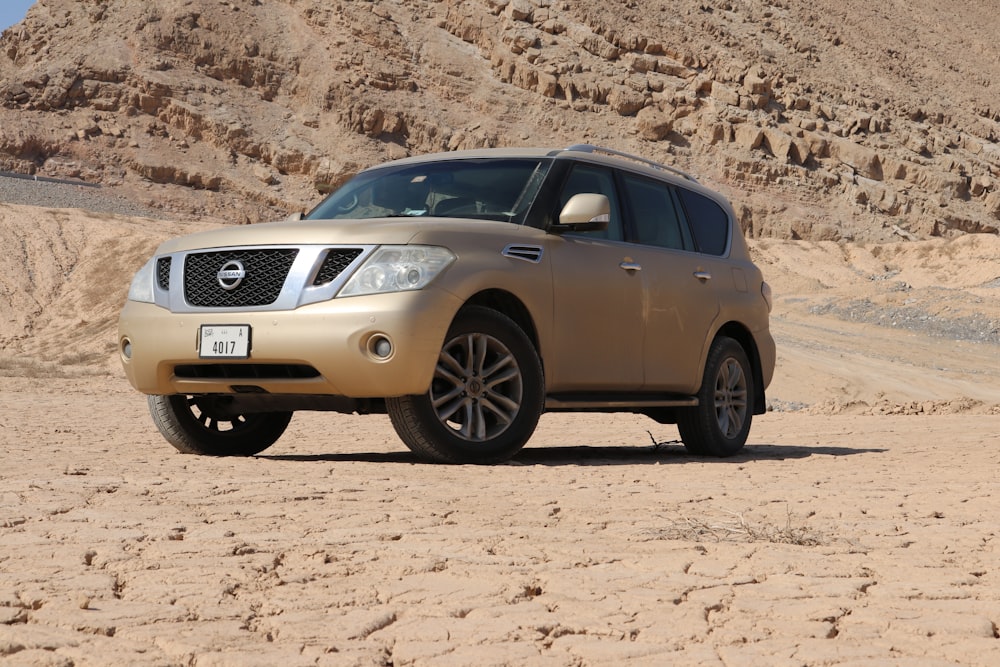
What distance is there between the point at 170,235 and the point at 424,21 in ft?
87.7

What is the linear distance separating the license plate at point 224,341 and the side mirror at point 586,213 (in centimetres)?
199

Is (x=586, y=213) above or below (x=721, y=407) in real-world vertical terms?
above

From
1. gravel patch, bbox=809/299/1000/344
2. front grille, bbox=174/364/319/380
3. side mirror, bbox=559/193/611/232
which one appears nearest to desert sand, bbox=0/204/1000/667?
front grille, bbox=174/364/319/380

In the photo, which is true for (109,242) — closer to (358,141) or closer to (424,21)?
(358,141)

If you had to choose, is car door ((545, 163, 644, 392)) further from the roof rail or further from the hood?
the hood

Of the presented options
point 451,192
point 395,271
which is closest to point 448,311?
point 395,271

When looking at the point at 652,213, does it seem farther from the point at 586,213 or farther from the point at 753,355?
the point at 753,355

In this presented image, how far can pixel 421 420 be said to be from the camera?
6887 mm

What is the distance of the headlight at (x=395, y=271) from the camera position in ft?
22.2

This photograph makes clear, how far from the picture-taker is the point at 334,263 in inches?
271

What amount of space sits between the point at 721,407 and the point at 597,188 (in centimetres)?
205

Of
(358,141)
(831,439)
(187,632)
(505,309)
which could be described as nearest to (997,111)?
(358,141)

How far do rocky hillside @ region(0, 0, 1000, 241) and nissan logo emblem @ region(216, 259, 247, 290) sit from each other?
43.1 metres

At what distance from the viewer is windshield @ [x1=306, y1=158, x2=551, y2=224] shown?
783 centimetres
